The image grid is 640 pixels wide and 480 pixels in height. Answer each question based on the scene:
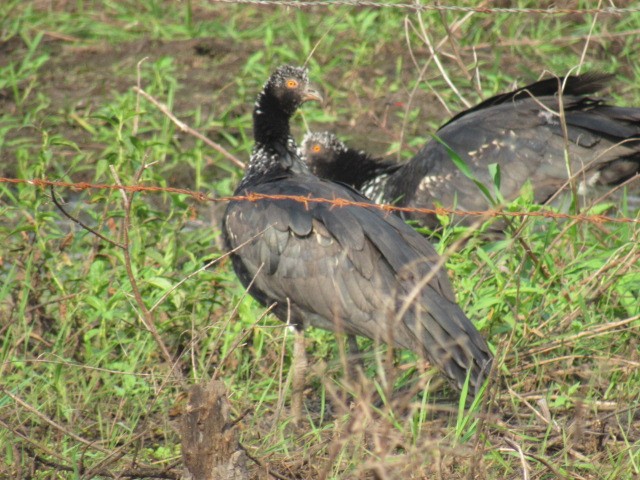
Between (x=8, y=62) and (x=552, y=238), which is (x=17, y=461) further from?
(x=8, y=62)

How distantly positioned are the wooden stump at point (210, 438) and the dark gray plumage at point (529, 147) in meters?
3.09

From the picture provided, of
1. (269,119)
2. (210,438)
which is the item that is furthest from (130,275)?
(269,119)

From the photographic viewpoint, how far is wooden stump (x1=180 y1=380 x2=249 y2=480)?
3213 mm

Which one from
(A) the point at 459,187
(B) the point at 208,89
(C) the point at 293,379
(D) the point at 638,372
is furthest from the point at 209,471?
(B) the point at 208,89

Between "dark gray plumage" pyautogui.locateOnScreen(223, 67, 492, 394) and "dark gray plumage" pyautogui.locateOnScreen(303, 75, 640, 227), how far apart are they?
4.26 ft

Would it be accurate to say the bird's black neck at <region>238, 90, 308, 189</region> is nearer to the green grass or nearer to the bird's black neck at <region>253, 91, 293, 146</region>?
the bird's black neck at <region>253, 91, 293, 146</region>

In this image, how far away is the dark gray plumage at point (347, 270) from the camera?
13.9 ft

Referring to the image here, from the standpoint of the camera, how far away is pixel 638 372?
4.45 meters

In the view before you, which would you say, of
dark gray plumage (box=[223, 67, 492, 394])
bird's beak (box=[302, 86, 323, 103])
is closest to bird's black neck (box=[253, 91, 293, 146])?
bird's beak (box=[302, 86, 323, 103])

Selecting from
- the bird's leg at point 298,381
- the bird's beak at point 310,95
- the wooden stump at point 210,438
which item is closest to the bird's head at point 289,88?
the bird's beak at point 310,95

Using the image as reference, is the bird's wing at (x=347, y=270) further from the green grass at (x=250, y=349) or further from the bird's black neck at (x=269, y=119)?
the bird's black neck at (x=269, y=119)

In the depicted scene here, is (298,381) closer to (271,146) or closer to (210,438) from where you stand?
(271,146)

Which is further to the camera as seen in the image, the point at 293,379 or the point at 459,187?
the point at 459,187

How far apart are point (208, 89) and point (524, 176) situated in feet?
11.5
